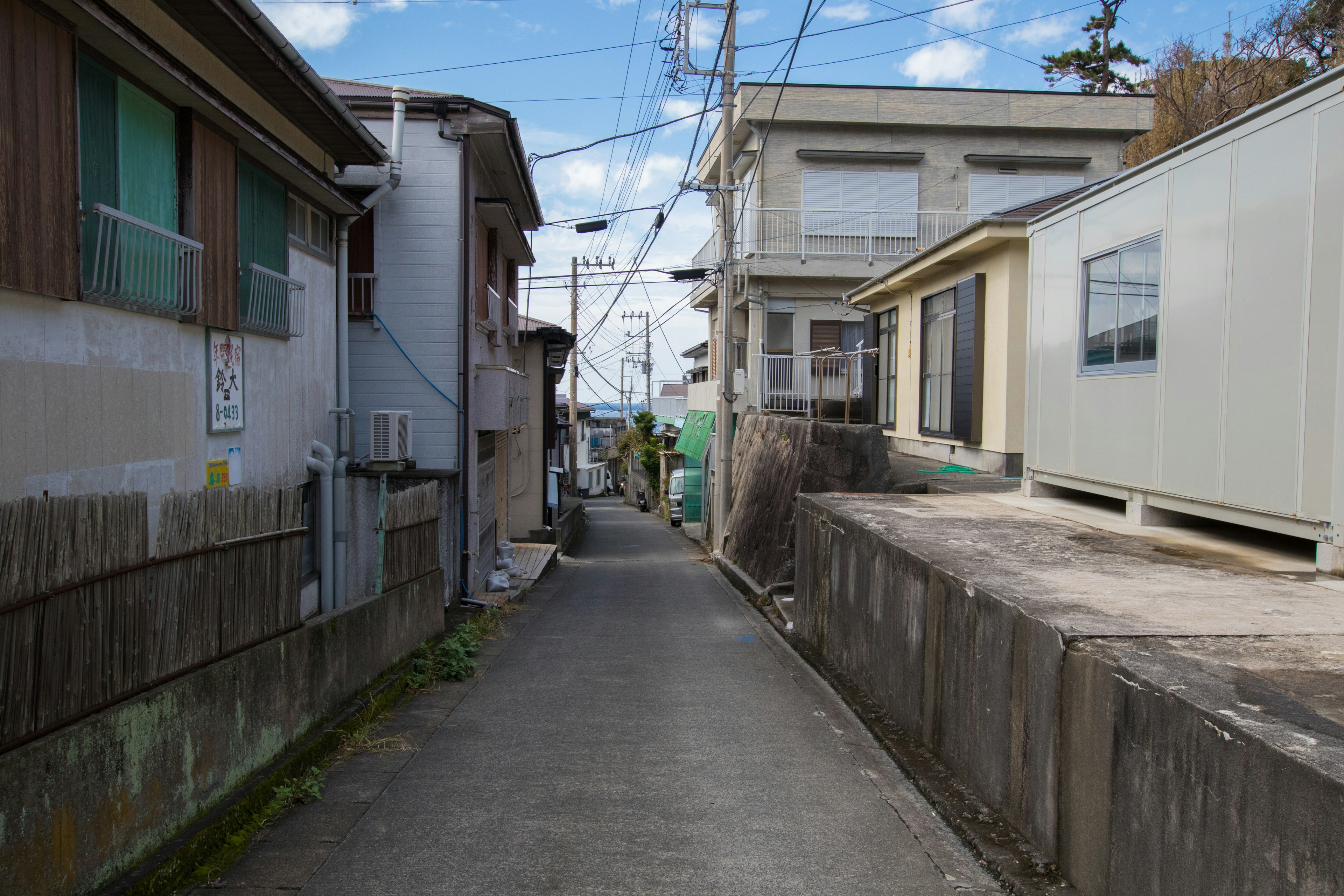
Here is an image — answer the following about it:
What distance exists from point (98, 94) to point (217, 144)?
1537 millimetres

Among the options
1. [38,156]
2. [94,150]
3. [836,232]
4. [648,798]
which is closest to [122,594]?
[38,156]

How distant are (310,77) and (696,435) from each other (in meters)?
20.4

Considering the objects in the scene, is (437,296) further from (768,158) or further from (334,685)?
(768,158)

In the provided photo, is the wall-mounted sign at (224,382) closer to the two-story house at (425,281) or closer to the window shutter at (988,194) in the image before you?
the two-story house at (425,281)

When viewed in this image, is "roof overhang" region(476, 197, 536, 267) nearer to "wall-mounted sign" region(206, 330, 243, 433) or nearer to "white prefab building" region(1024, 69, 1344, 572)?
"wall-mounted sign" region(206, 330, 243, 433)

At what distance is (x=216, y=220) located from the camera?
7035mm

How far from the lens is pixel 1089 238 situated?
24.8 ft

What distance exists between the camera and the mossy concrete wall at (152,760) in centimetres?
332

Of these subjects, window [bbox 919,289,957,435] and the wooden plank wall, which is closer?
the wooden plank wall

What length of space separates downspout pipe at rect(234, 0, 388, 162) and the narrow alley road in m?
5.31

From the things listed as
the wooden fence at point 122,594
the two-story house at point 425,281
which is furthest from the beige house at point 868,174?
the wooden fence at point 122,594

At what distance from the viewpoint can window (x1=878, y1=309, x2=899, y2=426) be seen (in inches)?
709

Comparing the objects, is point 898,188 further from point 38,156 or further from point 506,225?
point 38,156

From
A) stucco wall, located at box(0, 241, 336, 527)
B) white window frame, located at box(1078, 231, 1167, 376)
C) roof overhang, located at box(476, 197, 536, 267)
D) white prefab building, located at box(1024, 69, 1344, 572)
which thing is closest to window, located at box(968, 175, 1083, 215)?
roof overhang, located at box(476, 197, 536, 267)
